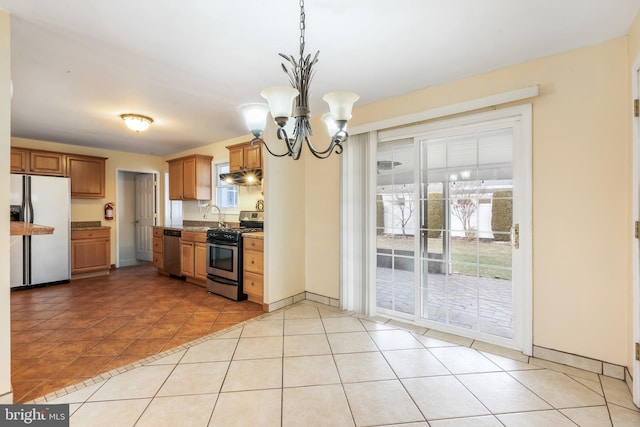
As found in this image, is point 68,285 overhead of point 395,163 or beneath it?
beneath

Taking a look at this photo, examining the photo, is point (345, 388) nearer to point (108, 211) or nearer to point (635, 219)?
point (635, 219)

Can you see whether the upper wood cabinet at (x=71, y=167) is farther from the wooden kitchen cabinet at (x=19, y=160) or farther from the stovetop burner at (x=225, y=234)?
the stovetop burner at (x=225, y=234)

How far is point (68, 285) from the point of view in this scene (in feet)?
15.2

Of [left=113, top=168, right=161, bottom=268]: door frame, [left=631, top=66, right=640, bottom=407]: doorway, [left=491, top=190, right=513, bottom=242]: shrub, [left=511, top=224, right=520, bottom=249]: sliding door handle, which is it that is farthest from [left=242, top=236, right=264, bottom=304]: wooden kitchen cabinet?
[left=113, top=168, right=161, bottom=268]: door frame

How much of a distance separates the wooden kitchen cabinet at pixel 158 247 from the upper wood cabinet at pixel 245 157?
1.93 meters

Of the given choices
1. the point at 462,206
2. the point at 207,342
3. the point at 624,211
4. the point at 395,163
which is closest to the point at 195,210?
the point at 207,342

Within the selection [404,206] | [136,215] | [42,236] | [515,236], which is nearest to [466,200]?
[515,236]

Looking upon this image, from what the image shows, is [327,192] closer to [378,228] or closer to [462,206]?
[378,228]

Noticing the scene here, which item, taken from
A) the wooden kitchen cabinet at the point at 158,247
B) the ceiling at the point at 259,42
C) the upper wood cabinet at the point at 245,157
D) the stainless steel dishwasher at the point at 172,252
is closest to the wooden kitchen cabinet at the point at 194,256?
the stainless steel dishwasher at the point at 172,252

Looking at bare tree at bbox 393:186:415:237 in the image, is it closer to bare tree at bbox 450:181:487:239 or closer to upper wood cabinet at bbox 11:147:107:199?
bare tree at bbox 450:181:487:239

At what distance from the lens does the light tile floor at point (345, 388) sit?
1.68 metres

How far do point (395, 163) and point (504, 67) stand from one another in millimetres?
1256

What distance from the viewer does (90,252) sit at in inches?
202

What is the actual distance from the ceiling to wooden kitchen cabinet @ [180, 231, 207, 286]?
6.72 ft
